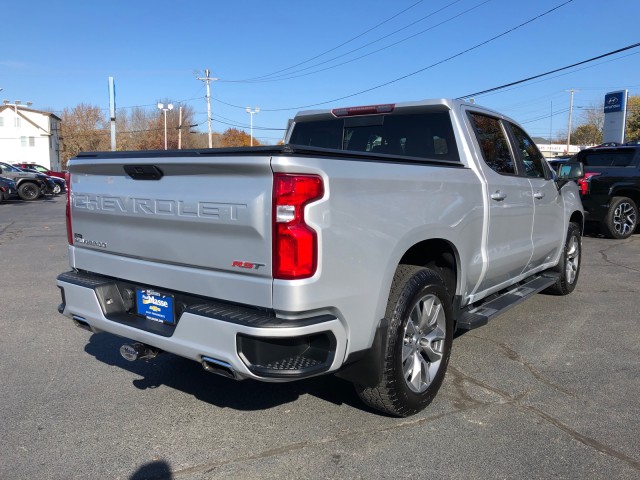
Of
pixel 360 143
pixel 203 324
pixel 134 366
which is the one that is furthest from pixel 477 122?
pixel 134 366

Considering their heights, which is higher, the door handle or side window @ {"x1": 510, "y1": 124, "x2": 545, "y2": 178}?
side window @ {"x1": 510, "y1": 124, "x2": 545, "y2": 178}

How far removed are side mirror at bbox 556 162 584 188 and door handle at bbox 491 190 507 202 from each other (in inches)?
65.5

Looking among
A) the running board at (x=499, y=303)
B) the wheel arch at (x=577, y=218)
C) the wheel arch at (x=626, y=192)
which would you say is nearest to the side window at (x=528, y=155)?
the running board at (x=499, y=303)

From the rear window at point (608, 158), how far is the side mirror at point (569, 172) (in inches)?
278

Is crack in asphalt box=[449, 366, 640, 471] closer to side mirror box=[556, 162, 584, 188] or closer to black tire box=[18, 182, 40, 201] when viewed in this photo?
side mirror box=[556, 162, 584, 188]

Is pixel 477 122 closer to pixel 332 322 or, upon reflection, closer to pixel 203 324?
pixel 332 322

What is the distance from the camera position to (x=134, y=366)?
443cm

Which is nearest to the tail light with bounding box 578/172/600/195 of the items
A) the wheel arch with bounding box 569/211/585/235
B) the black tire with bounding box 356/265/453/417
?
the wheel arch with bounding box 569/211/585/235

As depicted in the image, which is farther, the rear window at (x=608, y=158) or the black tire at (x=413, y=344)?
the rear window at (x=608, y=158)

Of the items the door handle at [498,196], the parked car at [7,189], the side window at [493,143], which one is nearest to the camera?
the door handle at [498,196]

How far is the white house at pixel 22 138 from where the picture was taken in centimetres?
7275

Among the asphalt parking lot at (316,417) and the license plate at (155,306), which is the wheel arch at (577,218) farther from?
the license plate at (155,306)

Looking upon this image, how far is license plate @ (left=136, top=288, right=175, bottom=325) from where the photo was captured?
314 centimetres

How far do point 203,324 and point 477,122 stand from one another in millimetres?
2900
